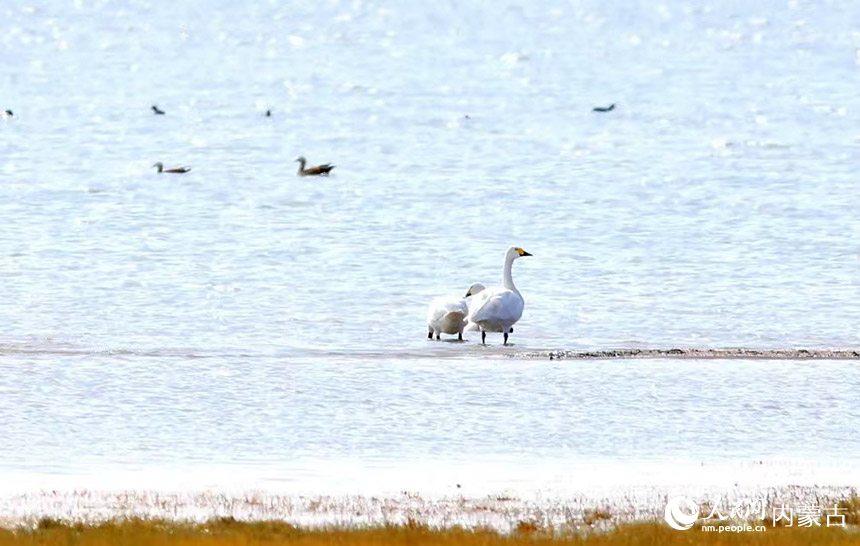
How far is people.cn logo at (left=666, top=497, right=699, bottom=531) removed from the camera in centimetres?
1217

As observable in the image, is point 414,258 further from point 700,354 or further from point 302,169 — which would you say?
point 302,169

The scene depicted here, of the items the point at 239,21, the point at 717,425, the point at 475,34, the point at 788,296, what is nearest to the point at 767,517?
the point at 717,425

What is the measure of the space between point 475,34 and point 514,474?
4935 inches

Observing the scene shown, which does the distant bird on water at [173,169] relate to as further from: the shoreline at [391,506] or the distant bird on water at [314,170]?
the shoreline at [391,506]

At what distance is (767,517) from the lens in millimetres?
12484

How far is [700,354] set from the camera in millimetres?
23906

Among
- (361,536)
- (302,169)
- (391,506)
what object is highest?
(302,169)

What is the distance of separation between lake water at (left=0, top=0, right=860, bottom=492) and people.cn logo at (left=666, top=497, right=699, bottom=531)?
2.42 metres

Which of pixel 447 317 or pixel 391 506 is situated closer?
pixel 391 506

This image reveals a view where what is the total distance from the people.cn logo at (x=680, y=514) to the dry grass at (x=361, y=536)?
0.10 m

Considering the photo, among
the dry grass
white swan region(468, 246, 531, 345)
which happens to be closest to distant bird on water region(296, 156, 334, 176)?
white swan region(468, 246, 531, 345)

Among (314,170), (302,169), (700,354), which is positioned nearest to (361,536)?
(700,354)

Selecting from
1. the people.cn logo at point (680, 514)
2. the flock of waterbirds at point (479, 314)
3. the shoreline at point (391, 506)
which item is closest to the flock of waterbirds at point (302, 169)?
the flock of waterbirds at point (479, 314)

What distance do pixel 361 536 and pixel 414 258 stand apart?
1071 inches
